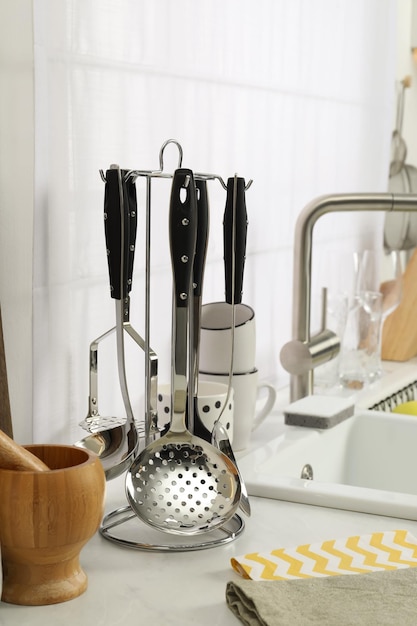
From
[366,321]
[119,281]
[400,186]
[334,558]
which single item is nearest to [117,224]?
[119,281]

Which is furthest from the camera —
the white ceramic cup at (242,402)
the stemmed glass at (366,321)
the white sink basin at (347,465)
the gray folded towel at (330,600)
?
the stemmed glass at (366,321)

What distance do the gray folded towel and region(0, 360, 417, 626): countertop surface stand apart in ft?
0.07

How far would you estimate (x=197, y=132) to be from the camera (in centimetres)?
130

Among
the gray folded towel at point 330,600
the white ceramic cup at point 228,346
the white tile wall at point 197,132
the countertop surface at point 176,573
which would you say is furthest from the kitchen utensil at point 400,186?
the gray folded towel at point 330,600

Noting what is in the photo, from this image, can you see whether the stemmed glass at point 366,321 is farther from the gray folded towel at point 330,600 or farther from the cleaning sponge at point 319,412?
the gray folded towel at point 330,600

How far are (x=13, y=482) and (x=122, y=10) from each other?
0.64 m

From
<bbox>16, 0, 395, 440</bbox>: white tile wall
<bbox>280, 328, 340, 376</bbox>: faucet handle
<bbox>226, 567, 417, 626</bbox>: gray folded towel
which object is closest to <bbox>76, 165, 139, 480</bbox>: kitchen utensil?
<bbox>16, 0, 395, 440</bbox>: white tile wall

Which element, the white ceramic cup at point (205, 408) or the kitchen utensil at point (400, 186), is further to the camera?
the kitchen utensil at point (400, 186)

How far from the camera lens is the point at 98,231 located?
3.52ft

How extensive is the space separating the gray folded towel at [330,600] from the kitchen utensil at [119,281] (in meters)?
0.23

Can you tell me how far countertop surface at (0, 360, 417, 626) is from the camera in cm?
70

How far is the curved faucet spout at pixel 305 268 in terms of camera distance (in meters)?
1.38

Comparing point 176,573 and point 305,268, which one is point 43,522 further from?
point 305,268

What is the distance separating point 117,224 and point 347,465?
650mm
